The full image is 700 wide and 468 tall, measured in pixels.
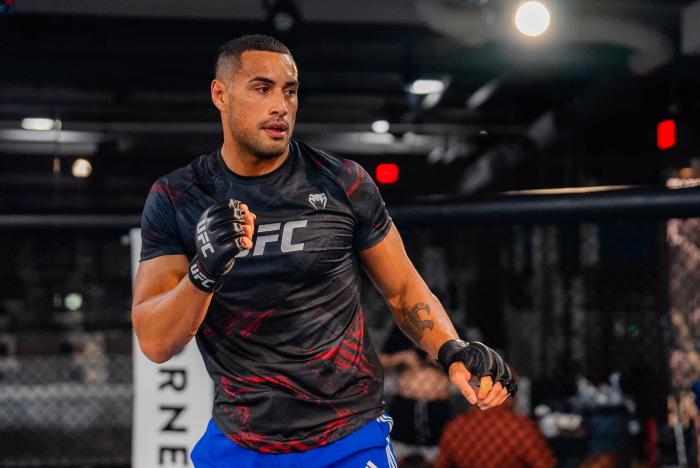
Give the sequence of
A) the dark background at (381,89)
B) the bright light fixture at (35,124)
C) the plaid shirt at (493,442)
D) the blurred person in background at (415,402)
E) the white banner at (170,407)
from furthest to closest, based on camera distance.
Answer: the bright light fixture at (35,124)
the dark background at (381,89)
the blurred person in background at (415,402)
the plaid shirt at (493,442)
the white banner at (170,407)

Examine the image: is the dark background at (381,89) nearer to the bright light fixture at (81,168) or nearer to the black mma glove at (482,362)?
the bright light fixture at (81,168)

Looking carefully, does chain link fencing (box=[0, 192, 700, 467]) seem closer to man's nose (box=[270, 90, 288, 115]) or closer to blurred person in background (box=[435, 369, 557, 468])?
blurred person in background (box=[435, 369, 557, 468])

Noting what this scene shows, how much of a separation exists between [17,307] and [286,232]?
282 inches

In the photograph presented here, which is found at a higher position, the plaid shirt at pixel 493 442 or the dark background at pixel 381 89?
the dark background at pixel 381 89

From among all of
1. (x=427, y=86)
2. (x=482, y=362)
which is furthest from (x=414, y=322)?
(x=427, y=86)

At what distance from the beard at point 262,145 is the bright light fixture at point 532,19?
8.83 ft

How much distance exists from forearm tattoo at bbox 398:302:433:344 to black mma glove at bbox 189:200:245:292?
1.75ft

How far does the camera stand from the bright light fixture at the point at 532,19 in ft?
14.2

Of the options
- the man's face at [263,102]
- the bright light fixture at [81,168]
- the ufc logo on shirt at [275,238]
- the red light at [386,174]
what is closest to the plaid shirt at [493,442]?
the ufc logo on shirt at [275,238]

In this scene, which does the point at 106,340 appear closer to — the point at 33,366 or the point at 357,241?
the point at 33,366

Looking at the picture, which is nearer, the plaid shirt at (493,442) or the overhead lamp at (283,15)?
the plaid shirt at (493,442)

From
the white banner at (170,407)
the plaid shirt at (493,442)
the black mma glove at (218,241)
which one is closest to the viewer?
the black mma glove at (218,241)

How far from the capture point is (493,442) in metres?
3.81

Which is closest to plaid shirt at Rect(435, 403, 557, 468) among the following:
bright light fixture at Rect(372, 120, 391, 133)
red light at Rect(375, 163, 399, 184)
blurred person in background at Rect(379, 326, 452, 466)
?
blurred person in background at Rect(379, 326, 452, 466)
